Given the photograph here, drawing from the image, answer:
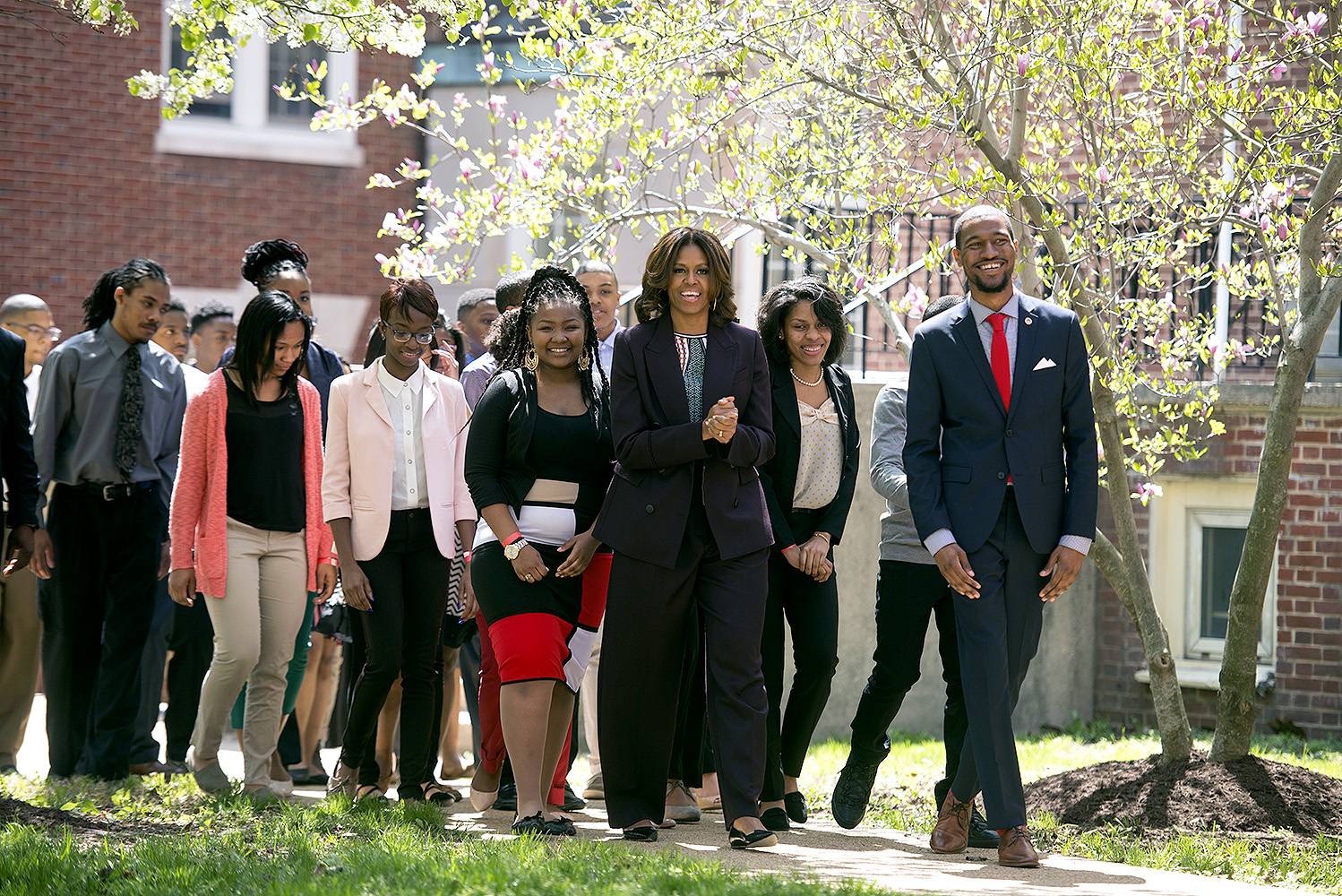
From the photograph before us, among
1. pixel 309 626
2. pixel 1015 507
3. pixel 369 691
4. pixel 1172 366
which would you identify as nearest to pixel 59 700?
pixel 309 626

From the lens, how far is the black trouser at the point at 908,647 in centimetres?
690

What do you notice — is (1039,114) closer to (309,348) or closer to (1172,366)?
(1172,366)

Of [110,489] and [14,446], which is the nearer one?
[14,446]

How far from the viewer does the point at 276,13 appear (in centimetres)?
667

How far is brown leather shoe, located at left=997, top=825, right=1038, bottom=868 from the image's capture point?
6.02 m

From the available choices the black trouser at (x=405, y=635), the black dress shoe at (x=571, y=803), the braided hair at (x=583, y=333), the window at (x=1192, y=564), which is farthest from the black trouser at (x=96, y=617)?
the window at (x=1192, y=564)

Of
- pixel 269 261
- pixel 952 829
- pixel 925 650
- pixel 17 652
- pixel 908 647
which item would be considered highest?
pixel 269 261

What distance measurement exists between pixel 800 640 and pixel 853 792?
0.70 meters

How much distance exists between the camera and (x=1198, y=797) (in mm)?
7266

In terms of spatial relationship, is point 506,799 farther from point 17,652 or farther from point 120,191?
point 120,191

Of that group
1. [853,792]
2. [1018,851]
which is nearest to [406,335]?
[853,792]

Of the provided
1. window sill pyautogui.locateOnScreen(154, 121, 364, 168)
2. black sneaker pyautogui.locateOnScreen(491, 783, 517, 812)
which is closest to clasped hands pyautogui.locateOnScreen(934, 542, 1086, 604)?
black sneaker pyautogui.locateOnScreen(491, 783, 517, 812)

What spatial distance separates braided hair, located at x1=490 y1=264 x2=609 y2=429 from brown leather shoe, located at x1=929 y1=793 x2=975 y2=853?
6.70 feet

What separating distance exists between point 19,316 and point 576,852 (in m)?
5.80
